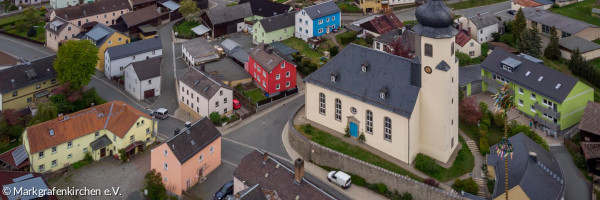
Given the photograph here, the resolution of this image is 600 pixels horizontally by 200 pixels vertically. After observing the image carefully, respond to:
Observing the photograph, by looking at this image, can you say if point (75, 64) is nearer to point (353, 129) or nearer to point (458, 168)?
point (353, 129)

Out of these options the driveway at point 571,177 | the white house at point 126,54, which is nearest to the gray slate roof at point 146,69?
the white house at point 126,54

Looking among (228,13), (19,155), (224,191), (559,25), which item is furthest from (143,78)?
(559,25)

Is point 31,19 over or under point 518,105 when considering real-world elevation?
over

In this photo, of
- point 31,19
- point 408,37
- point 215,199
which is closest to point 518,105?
point 408,37

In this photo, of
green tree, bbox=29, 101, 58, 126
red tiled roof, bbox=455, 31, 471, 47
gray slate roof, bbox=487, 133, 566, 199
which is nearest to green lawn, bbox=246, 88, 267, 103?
green tree, bbox=29, 101, 58, 126

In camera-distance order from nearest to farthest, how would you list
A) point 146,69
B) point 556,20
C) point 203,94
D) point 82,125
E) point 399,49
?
1. point 82,125
2. point 203,94
3. point 399,49
4. point 146,69
5. point 556,20

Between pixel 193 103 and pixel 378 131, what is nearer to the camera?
pixel 378 131

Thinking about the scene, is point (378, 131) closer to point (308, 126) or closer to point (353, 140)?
point (353, 140)
